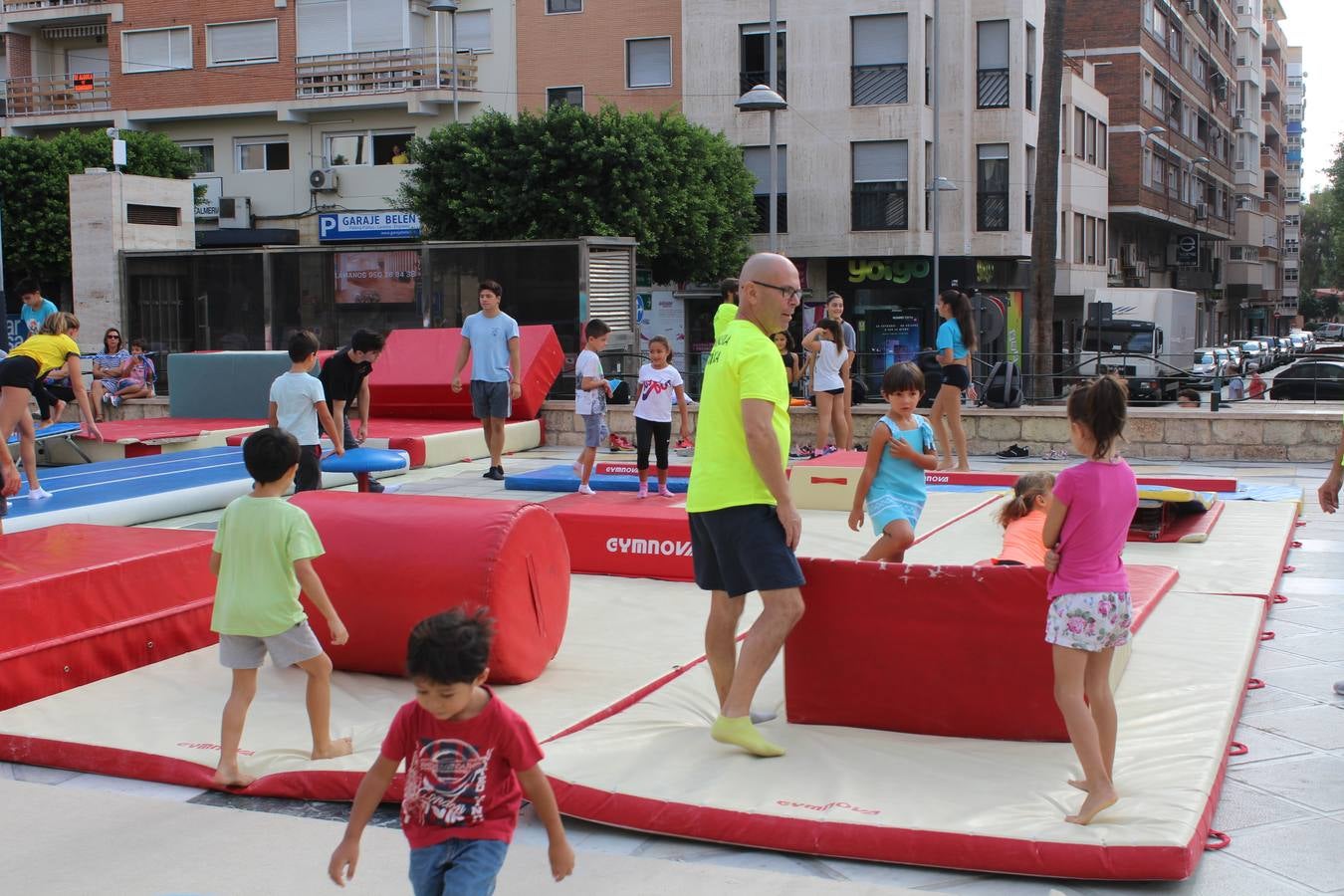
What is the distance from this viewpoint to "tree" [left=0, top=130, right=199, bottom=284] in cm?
3719

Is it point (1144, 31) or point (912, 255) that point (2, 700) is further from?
point (1144, 31)

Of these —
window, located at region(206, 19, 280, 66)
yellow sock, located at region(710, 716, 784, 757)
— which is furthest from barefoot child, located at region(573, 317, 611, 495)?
window, located at region(206, 19, 280, 66)

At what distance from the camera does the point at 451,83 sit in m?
37.9

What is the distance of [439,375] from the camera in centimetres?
1798

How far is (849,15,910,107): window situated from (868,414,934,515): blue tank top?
30580 millimetres

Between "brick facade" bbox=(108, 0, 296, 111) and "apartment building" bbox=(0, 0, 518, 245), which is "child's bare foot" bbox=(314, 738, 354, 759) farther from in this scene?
"brick facade" bbox=(108, 0, 296, 111)

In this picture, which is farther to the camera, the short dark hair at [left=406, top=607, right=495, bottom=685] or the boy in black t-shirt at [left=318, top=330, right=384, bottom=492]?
the boy in black t-shirt at [left=318, top=330, right=384, bottom=492]

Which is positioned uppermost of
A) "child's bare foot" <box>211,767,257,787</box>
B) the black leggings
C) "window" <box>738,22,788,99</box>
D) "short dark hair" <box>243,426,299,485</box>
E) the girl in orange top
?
"window" <box>738,22,788,99</box>

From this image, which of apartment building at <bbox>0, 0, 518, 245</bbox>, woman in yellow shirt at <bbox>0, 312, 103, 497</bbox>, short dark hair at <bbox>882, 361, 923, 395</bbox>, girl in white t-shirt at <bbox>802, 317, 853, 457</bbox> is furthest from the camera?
apartment building at <bbox>0, 0, 518, 245</bbox>

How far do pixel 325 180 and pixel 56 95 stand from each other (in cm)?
1073

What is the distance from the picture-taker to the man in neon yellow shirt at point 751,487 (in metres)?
5.28

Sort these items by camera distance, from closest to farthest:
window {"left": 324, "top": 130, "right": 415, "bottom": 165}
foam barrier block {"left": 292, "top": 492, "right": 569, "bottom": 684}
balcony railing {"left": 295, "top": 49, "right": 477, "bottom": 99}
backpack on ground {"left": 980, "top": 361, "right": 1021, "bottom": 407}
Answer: foam barrier block {"left": 292, "top": 492, "right": 569, "bottom": 684} < backpack on ground {"left": 980, "top": 361, "right": 1021, "bottom": 407} < balcony railing {"left": 295, "top": 49, "right": 477, "bottom": 99} < window {"left": 324, "top": 130, "right": 415, "bottom": 165}

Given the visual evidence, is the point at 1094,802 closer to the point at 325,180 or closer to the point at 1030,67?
the point at 1030,67

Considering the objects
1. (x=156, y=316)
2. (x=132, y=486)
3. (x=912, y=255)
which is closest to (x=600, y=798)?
(x=132, y=486)
